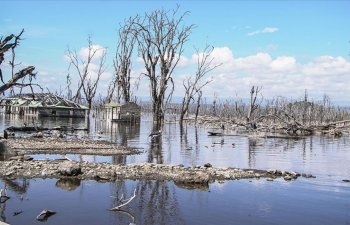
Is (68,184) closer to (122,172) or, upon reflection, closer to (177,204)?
(122,172)

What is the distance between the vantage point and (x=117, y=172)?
1670 centimetres

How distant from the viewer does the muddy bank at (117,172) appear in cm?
1617

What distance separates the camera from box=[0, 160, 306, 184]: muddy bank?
1617 centimetres

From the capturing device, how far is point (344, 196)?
1550 cm

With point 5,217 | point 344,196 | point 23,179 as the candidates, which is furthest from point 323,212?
point 23,179

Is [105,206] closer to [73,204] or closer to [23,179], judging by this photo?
[73,204]

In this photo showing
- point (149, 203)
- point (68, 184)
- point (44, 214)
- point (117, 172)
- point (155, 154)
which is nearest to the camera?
point (44, 214)

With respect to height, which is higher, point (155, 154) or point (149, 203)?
point (155, 154)

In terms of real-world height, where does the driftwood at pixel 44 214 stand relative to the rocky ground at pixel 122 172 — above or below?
below

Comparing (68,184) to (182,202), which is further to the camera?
(68,184)

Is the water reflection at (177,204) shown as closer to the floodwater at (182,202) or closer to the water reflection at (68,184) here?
the floodwater at (182,202)

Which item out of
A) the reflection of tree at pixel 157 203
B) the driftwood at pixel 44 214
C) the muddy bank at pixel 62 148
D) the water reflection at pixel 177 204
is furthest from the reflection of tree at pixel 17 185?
the muddy bank at pixel 62 148

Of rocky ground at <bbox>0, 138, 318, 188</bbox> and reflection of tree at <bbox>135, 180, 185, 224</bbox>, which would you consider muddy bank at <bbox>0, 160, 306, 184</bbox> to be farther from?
reflection of tree at <bbox>135, 180, 185, 224</bbox>

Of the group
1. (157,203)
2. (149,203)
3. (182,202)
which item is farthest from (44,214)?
(182,202)
